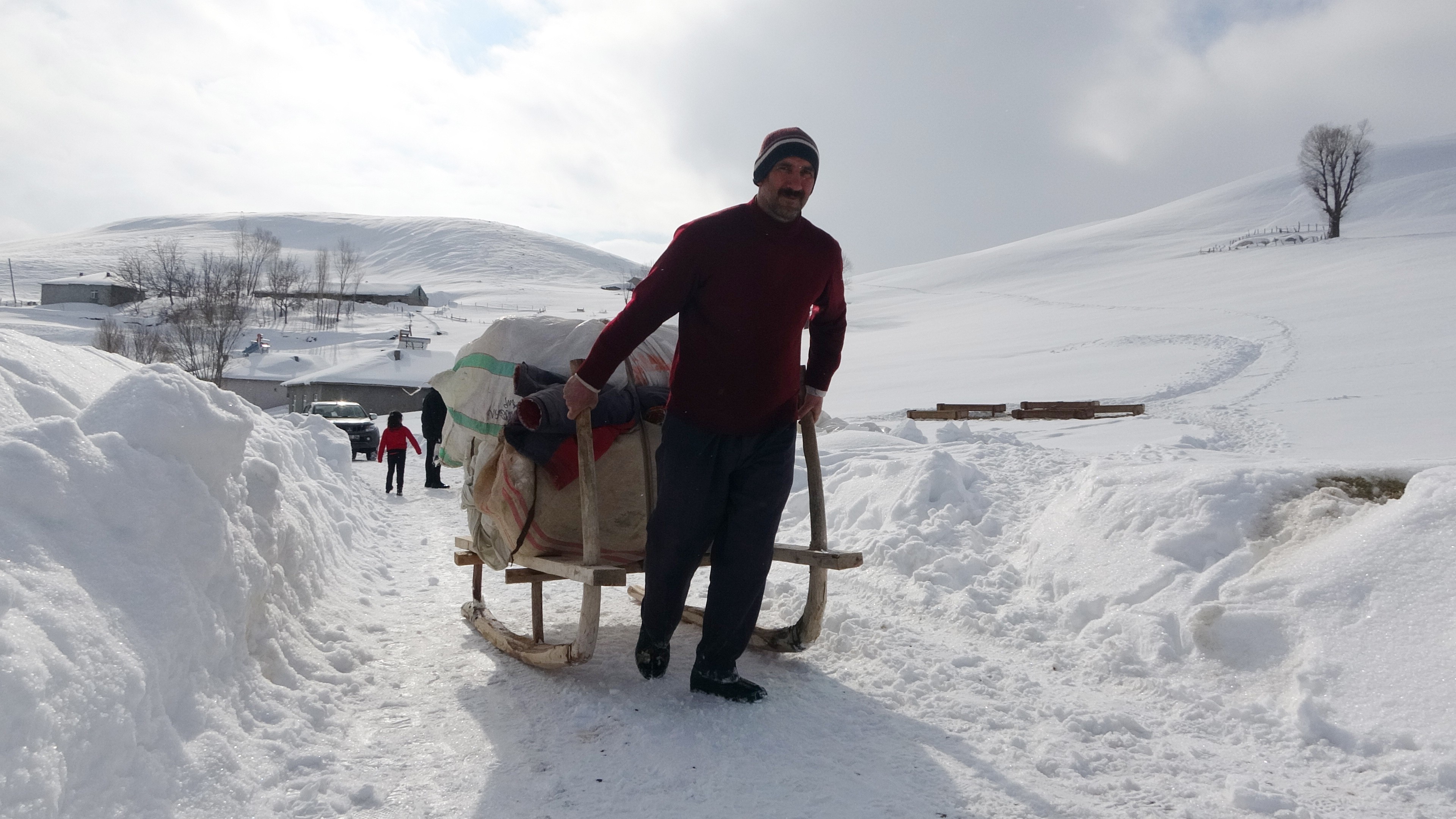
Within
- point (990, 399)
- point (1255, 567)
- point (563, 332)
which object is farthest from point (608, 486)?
point (990, 399)

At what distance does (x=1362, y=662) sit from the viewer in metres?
3.41

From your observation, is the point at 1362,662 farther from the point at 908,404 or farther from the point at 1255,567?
the point at 908,404

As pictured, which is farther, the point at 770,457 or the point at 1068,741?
the point at 770,457

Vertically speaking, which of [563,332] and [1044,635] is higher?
[563,332]

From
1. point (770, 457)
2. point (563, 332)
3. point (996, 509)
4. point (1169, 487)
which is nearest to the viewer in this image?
point (770, 457)

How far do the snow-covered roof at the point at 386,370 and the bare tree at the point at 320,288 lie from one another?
1136 inches

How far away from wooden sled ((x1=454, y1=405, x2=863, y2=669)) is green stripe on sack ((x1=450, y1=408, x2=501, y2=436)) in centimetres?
58

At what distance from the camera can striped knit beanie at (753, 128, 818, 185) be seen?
11.7 ft

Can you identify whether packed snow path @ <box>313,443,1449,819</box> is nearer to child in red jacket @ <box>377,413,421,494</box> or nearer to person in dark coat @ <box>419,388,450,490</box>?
child in red jacket @ <box>377,413,421,494</box>

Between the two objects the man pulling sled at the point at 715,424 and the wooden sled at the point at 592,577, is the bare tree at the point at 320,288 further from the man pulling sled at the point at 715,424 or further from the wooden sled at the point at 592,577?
the man pulling sled at the point at 715,424

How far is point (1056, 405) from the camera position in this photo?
18953 millimetres

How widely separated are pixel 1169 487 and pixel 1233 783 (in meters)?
2.58

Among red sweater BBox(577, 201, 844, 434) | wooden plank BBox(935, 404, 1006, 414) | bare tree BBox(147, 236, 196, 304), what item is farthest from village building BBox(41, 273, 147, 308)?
red sweater BBox(577, 201, 844, 434)

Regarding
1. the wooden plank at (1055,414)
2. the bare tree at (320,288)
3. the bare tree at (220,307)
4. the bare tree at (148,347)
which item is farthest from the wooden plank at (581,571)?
the bare tree at (320,288)
